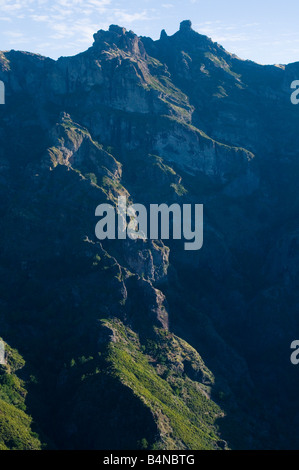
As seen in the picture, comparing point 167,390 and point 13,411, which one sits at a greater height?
point 167,390

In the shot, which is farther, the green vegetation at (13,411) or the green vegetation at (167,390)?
the green vegetation at (167,390)

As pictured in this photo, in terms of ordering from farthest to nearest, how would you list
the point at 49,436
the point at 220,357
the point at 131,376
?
the point at 220,357 < the point at 131,376 < the point at 49,436

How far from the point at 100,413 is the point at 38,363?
29628 millimetres

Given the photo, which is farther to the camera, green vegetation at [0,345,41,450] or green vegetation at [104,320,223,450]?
green vegetation at [104,320,223,450]

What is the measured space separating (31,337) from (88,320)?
63.9 ft

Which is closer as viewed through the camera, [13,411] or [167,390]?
[13,411]

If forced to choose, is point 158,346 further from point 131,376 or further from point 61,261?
point 61,261

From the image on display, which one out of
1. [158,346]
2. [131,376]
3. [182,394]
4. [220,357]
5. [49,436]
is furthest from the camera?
[220,357]

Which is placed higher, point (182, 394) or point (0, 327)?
point (0, 327)

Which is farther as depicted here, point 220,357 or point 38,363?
point 220,357

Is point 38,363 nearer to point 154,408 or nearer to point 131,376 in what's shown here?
point 131,376

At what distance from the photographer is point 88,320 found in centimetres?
17300
